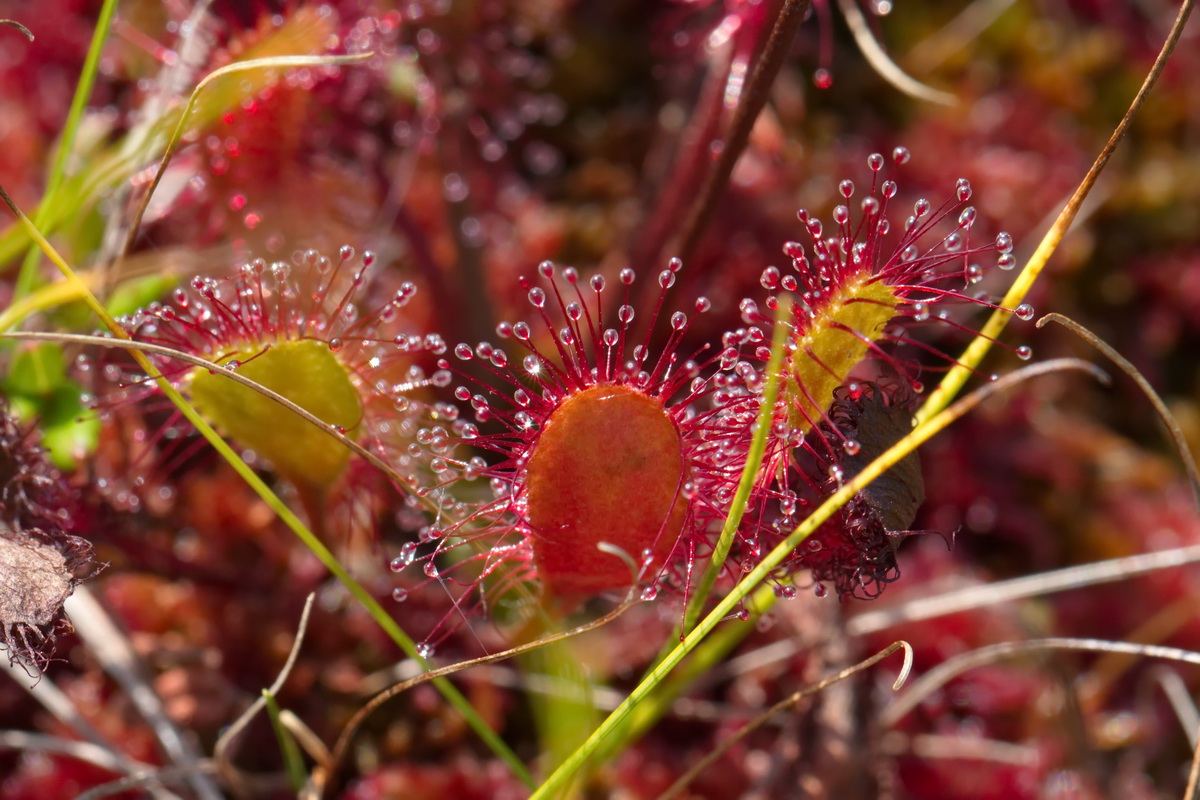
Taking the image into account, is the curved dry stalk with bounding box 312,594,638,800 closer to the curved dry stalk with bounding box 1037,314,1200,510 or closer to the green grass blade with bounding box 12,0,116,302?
the curved dry stalk with bounding box 1037,314,1200,510

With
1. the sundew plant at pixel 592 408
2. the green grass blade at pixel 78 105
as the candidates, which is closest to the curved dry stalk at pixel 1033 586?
the sundew plant at pixel 592 408

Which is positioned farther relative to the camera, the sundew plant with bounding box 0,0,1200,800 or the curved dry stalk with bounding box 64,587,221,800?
the curved dry stalk with bounding box 64,587,221,800

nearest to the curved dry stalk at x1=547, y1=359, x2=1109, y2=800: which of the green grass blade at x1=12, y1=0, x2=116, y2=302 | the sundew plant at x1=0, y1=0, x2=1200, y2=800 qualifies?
the sundew plant at x1=0, y1=0, x2=1200, y2=800

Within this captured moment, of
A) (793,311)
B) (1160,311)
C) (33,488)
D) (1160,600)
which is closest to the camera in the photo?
(793,311)

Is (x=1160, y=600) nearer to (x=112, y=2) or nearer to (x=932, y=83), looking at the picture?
(x=932, y=83)

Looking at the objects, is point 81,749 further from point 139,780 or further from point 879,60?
point 879,60

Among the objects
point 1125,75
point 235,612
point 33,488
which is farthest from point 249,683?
point 1125,75

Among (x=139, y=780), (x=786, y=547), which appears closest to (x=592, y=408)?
(x=786, y=547)

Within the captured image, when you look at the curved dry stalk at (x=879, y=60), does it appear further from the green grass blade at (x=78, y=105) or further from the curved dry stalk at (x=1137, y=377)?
the green grass blade at (x=78, y=105)
